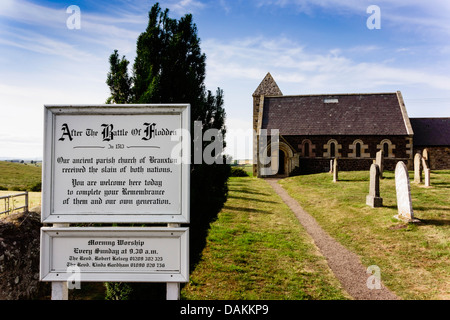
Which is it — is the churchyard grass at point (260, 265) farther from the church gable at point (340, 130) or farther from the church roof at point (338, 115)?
the church roof at point (338, 115)

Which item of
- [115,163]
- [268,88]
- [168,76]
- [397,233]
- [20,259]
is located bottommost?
[397,233]

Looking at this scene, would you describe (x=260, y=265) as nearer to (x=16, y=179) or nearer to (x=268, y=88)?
(x=16, y=179)

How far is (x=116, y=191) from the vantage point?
4.09 m

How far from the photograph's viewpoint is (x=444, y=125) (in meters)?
31.3

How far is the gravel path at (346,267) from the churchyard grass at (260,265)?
235 millimetres

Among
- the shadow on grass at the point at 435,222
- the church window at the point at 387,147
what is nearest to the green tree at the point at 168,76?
the shadow on grass at the point at 435,222

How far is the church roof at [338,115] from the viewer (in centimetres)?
2919

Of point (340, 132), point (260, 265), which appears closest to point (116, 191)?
point (260, 265)

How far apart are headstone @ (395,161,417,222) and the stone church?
58.5 feet

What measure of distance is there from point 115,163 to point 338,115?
1188 inches

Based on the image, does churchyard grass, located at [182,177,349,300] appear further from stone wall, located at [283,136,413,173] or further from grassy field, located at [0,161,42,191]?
stone wall, located at [283,136,413,173]
